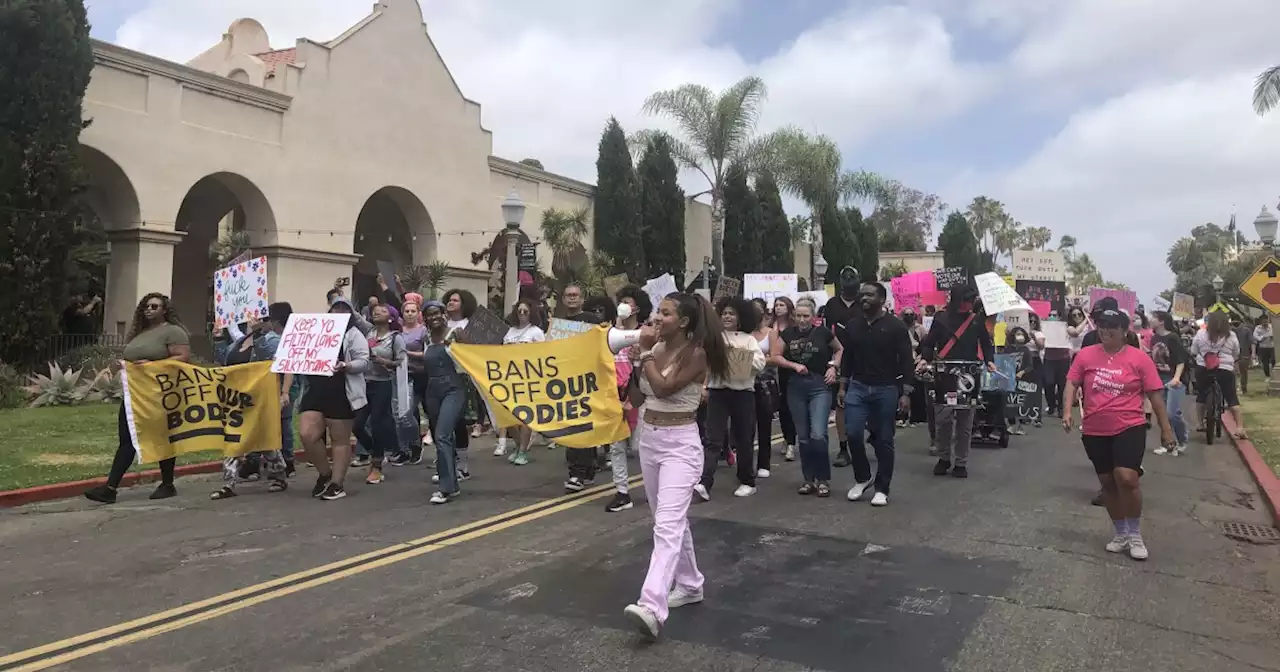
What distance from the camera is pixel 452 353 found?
8047 mm

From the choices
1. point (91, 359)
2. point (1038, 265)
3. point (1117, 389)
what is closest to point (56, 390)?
point (91, 359)

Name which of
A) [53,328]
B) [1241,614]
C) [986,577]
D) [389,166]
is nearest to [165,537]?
[986,577]

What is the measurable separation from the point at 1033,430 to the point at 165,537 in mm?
12383

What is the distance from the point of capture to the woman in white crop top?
15.4ft

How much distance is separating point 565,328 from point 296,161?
16.1 meters

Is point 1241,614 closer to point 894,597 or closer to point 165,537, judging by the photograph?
point 894,597

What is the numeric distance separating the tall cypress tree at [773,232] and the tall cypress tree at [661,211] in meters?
6.22

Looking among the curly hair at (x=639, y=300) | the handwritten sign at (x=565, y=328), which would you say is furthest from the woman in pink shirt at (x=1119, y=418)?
the handwritten sign at (x=565, y=328)

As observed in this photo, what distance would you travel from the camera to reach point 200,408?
27.8 feet

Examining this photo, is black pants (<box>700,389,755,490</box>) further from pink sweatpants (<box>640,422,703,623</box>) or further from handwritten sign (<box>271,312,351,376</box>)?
handwritten sign (<box>271,312,351,376</box>)

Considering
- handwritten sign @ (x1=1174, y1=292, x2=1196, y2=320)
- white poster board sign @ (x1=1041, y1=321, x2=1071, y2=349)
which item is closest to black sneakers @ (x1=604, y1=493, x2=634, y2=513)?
white poster board sign @ (x1=1041, y1=321, x2=1071, y2=349)

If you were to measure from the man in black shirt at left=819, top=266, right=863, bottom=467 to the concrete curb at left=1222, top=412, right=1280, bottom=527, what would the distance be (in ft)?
12.2

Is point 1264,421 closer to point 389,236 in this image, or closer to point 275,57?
point 389,236

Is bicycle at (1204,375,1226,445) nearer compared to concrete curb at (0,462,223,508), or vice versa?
concrete curb at (0,462,223,508)
